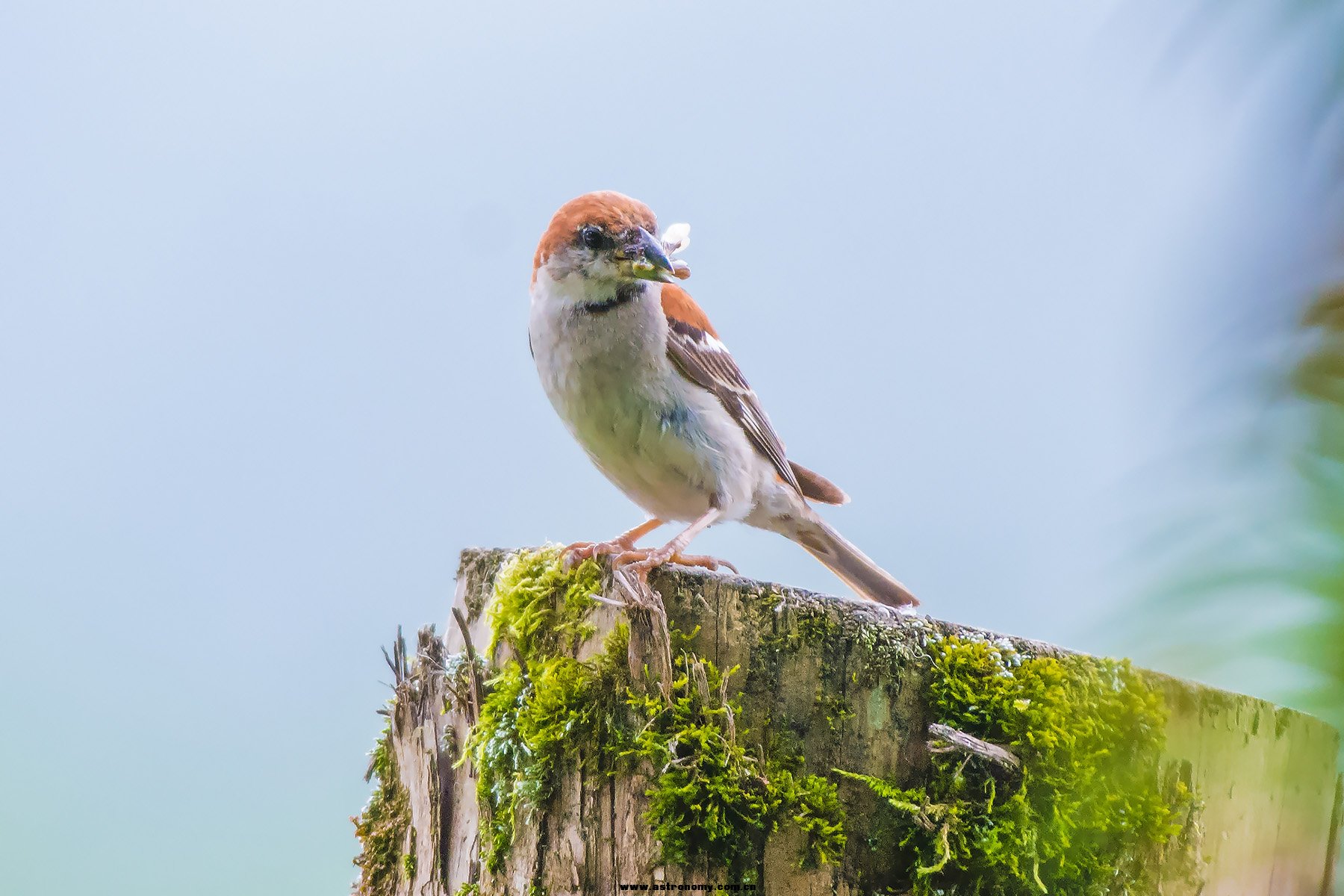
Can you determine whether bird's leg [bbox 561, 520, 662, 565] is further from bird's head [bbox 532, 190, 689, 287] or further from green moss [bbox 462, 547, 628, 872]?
bird's head [bbox 532, 190, 689, 287]

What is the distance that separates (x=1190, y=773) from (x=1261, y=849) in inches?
3.1

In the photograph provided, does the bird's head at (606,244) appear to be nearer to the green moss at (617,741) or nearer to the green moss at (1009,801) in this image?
the green moss at (617,741)

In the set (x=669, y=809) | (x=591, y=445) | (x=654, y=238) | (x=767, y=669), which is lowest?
(x=669, y=809)

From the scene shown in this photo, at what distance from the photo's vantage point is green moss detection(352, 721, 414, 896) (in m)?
3.11

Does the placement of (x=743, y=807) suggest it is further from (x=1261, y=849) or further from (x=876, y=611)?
(x=1261, y=849)

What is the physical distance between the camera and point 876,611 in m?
2.45

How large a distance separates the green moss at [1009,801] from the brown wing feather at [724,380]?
166 cm

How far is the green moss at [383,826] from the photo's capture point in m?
3.11

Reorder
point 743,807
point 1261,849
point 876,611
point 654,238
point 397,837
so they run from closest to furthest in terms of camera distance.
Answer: point 1261,849, point 743,807, point 876,611, point 397,837, point 654,238

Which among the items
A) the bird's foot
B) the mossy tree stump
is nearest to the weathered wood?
the mossy tree stump

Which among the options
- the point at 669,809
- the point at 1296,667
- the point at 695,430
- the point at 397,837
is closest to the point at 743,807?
the point at 669,809

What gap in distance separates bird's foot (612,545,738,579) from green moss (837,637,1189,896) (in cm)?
71

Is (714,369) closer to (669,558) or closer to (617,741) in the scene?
(669,558)

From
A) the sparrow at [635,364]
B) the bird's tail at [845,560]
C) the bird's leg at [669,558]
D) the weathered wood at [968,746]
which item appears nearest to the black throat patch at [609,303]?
the sparrow at [635,364]
